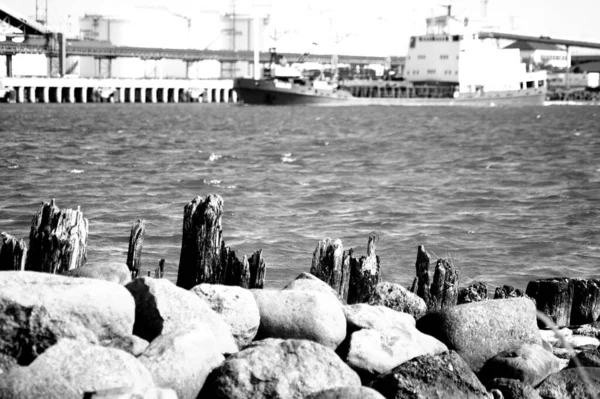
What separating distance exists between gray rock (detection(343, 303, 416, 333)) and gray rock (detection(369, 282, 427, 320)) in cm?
106

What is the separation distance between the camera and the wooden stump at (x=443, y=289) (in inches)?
371

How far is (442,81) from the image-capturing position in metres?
104

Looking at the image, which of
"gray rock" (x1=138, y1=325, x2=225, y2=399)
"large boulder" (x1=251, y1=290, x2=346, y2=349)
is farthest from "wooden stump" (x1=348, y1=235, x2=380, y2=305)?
"gray rock" (x1=138, y1=325, x2=225, y2=399)

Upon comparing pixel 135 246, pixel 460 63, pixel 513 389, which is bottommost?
pixel 513 389

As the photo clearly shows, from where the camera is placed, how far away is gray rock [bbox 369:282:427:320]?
8.72 meters

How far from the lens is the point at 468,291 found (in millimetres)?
9625

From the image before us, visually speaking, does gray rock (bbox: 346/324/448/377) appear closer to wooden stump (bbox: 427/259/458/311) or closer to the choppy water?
wooden stump (bbox: 427/259/458/311)

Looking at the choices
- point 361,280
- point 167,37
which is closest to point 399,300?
point 361,280

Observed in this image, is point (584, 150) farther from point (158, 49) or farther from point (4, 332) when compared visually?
point (158, 49)

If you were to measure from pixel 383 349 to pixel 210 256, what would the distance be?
2582 millimetres

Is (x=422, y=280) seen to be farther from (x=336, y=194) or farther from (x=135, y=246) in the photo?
(x=336, y=194)

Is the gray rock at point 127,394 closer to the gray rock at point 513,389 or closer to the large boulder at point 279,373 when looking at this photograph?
the large boulder at point 279,373

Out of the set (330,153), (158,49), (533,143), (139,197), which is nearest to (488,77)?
(158,49)

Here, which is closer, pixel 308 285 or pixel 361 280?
pixel 308 285
